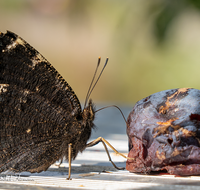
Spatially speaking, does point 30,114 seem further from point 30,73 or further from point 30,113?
Answer: point 30,73

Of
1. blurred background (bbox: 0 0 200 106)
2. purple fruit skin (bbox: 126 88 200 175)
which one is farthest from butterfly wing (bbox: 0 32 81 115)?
blurred background (bbox: 0 0 200 106)

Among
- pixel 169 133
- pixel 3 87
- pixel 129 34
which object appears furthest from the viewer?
pixel 129 34

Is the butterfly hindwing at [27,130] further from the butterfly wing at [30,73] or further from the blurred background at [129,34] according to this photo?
the blurred background at [129,34]

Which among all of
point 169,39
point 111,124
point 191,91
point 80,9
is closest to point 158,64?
point 169,39

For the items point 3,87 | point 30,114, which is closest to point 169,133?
point 30,114

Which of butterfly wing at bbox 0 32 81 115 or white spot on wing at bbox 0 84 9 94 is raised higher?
butterfly wing at bbox 0 32 81 115

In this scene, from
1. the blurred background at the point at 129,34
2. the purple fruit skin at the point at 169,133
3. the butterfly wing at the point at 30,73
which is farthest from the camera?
the blurred background at the point at 129,34

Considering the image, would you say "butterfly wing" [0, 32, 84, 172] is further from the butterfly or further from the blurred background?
the blurred background

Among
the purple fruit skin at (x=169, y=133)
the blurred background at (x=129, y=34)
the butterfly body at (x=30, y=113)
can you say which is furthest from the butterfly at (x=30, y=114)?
the blurred background at (x=129, y=34)
